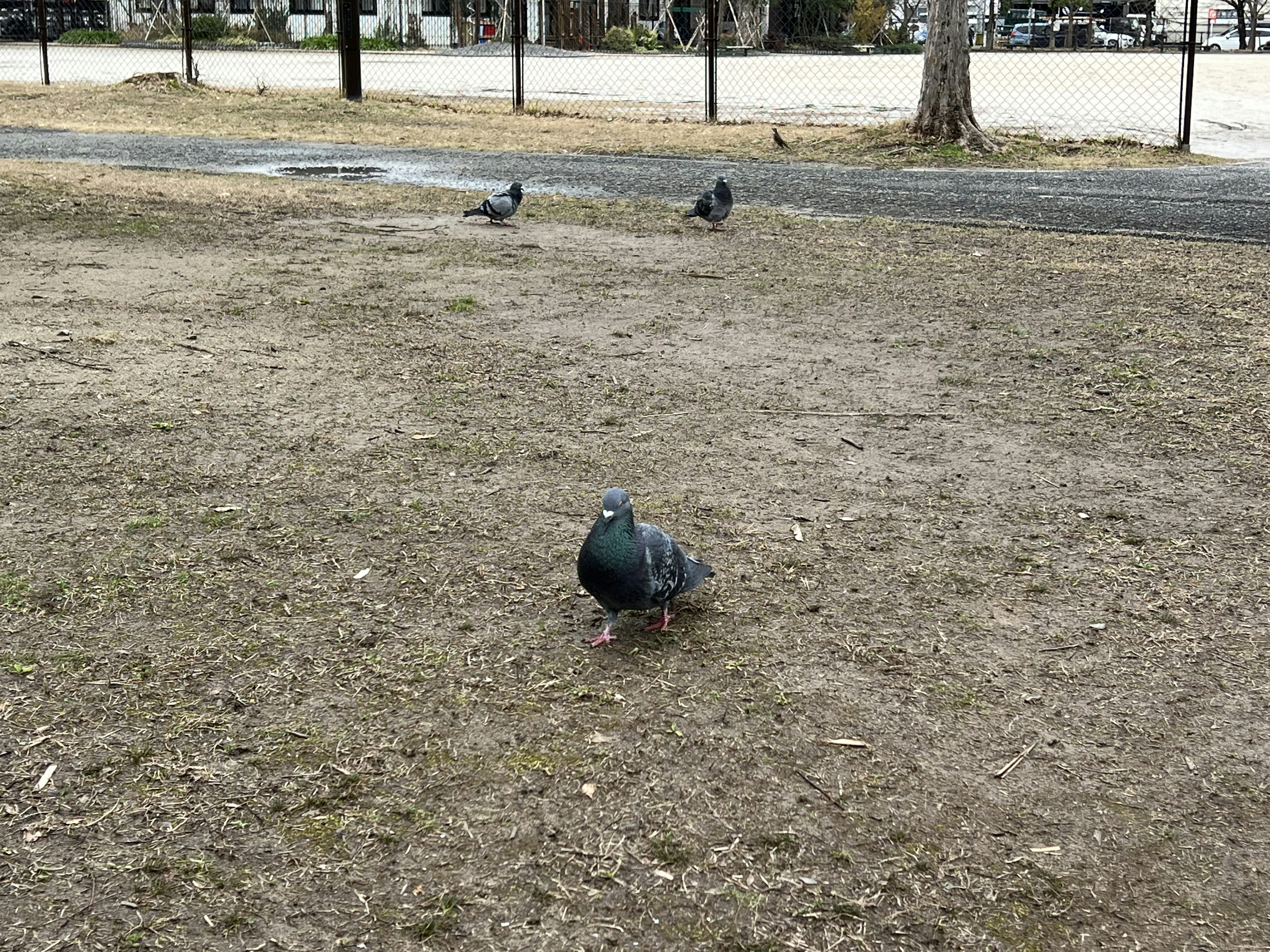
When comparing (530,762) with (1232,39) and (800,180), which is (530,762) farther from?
(1232,39)

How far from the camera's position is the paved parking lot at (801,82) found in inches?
773

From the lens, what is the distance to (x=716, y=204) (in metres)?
8.95

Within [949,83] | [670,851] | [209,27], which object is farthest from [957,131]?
[209,27]

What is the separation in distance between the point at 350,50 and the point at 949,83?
9.34m

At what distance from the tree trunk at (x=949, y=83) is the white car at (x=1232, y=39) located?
48.0 meters

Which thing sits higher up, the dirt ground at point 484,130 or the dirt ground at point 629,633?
the dirt ground at point 484,130

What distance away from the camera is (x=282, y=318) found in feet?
21.0

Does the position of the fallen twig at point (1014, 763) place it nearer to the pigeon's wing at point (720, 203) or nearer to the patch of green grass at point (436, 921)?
the patch of green grass at point (436, 921)

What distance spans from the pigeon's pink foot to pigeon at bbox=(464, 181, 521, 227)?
20.5 feet

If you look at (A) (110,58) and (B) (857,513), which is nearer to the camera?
(B) (857,513)

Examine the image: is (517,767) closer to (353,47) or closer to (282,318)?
(282,318)

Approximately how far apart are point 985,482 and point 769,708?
177 cm

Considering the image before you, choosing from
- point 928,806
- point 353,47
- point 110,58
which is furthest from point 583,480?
point 110,58

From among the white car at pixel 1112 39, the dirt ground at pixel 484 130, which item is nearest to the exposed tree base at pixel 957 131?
the dirt ground at pixel 484 130
